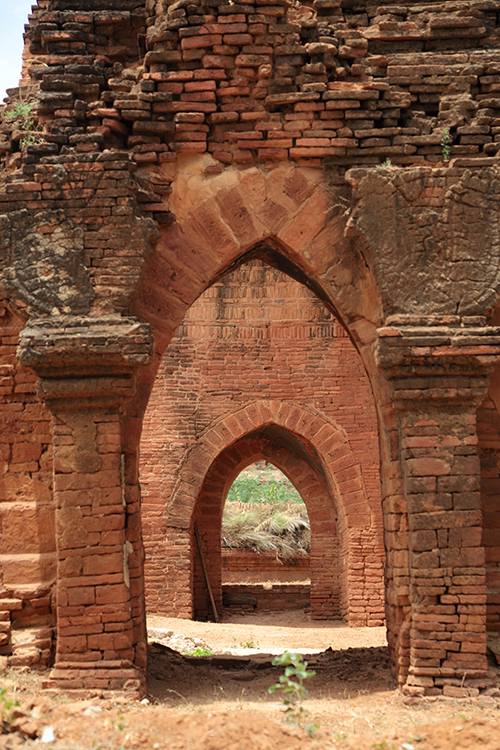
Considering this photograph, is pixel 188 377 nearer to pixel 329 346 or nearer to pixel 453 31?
pixel 329 346

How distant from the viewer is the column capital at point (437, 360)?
218 inches

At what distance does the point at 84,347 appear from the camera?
18.0 feet

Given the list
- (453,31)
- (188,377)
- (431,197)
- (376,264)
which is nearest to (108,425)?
(376,264)

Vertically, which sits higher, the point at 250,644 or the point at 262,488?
the point at 262,488

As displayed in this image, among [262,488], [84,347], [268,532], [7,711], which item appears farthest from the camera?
[262,488]

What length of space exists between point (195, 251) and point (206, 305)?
262 inches

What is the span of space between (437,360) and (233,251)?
1.83 meters

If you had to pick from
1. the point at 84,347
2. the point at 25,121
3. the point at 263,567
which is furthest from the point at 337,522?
the point at 25,121

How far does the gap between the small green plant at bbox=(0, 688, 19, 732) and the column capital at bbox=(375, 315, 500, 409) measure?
3233 mm

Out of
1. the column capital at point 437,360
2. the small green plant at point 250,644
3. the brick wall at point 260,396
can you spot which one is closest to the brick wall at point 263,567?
the brick wall at point 260,396

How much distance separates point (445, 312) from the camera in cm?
573

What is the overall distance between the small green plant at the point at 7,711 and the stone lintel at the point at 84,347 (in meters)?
2.15

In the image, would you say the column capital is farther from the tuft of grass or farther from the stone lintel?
the tuft of grass

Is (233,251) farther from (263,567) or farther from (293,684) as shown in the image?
(263,567)
